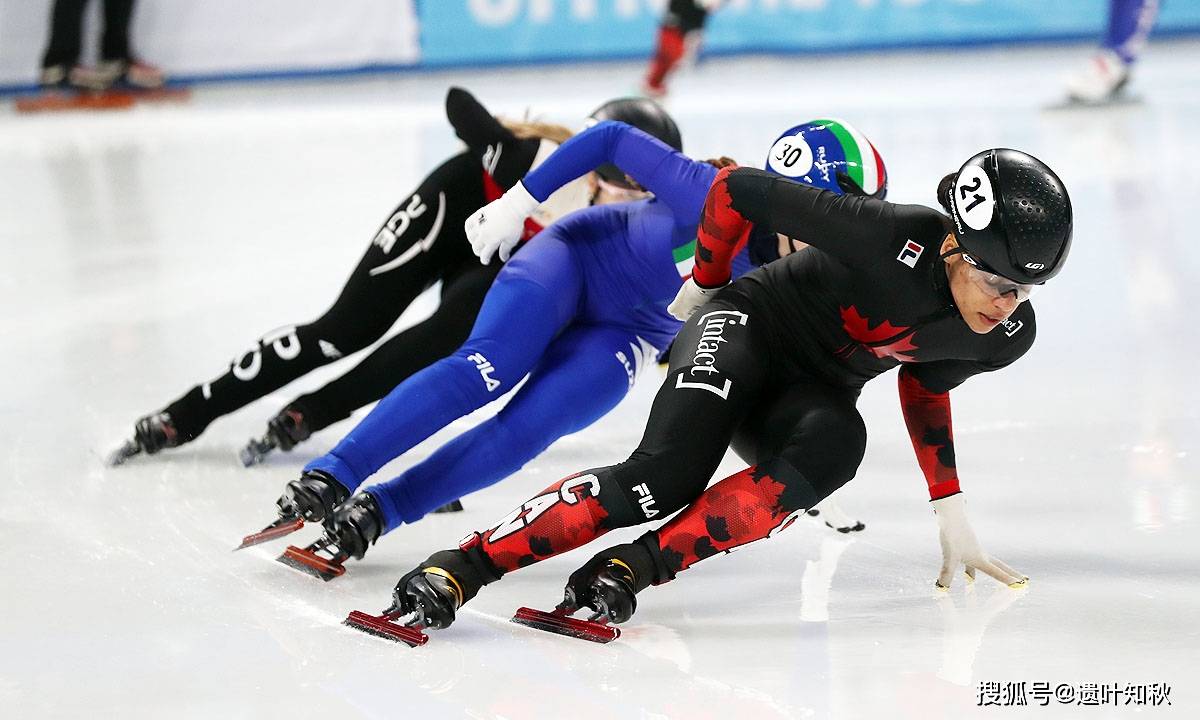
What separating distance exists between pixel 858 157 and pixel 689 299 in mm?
452

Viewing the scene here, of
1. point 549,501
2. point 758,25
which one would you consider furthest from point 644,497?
point 758,25

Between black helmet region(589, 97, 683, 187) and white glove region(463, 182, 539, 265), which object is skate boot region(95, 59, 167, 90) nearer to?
black helmet region(589, 97, 683, 187)

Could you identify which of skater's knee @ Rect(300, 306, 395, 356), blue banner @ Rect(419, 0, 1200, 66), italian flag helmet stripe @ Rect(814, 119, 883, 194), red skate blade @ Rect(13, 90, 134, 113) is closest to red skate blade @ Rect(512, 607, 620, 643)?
italian flag helmet stripe @ Rect(814, 119, 883, 194)

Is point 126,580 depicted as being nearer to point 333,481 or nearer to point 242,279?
point 333,481

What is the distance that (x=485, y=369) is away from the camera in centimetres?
314

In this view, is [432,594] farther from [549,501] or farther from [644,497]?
[644,497]

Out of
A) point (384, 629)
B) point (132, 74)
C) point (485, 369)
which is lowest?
point (384, 629)

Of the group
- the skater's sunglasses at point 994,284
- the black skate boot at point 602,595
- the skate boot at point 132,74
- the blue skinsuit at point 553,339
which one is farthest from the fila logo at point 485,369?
the skate boot at point 132,74

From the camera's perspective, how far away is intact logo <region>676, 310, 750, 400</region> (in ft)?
8.94

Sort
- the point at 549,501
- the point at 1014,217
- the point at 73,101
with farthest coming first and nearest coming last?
1. the point at 73,101
2. the point at 549,501
3. the point at 1014,217

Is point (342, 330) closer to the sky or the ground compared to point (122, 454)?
closer to the sky

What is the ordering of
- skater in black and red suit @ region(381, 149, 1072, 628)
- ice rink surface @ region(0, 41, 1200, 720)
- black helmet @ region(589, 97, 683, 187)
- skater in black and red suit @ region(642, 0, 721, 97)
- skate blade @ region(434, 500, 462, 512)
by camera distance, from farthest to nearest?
skater in black and red suit @ region(642, 0, 721, 97), black helmet @ region(589, 97, 683, 187), skate blade @ region(434, 500, 462, 512), skater in black and red suit @ region(381, 149, 1072, 628), ice rink surface @ region(0, 41, 1200, 720)

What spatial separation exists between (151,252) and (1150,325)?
13.8ft

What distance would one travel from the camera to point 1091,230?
634cm
